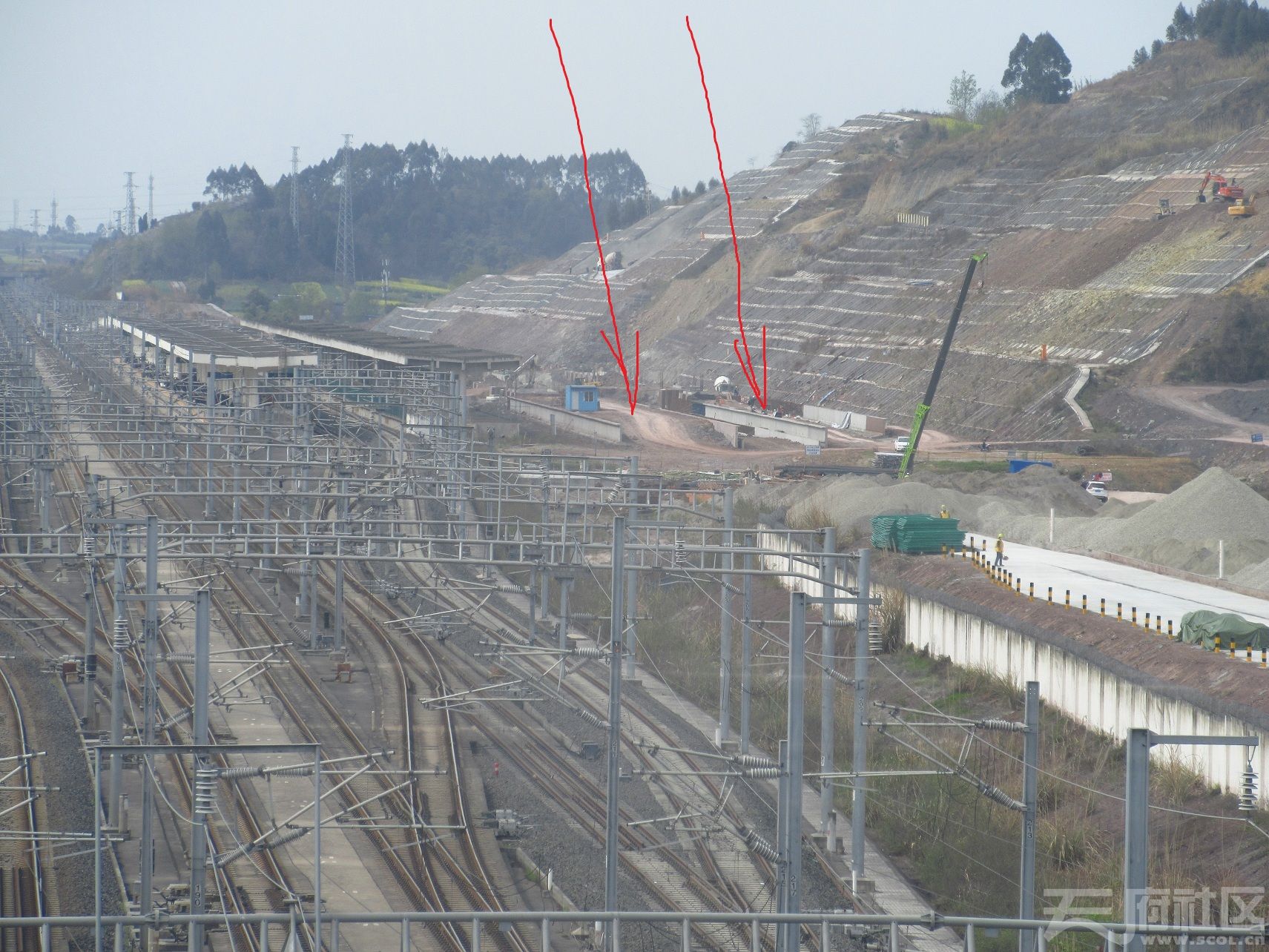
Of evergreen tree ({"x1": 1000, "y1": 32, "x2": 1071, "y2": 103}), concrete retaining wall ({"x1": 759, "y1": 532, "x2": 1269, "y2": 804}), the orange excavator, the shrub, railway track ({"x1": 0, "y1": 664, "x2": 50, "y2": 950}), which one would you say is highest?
evergreen tree ({"x1": 1000, "y1": 32, "x2": 1071, "y2": 103})

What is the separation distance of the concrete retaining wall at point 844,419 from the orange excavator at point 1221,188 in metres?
17.1

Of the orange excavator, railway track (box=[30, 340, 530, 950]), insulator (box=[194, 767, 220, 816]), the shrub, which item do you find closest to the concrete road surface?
railway track (box=[30, 340, 530, 950])

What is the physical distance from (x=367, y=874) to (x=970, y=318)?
45970 millimetres

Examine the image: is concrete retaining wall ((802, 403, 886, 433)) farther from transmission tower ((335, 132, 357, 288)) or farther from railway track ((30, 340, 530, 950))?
transmission tower ((335, 132, 357, 288))

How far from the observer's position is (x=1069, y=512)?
3150 cm

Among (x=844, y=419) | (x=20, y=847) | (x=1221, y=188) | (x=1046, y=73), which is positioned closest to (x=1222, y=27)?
(x=1046, y=73)

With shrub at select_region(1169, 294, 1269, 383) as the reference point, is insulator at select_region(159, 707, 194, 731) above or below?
below

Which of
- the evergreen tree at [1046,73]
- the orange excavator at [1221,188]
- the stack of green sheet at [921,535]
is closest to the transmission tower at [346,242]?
the evergreen tree at [1046,73]

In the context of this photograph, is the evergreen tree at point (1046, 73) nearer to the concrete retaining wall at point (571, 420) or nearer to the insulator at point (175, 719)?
the concrete retaining wall at point (571, 420)

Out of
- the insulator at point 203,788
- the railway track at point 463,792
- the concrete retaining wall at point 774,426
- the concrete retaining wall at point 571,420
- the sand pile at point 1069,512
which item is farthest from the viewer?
the concrete retaining wall at point 571,420

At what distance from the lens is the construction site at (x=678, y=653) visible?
11.4 m

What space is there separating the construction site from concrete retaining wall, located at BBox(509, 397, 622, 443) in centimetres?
21

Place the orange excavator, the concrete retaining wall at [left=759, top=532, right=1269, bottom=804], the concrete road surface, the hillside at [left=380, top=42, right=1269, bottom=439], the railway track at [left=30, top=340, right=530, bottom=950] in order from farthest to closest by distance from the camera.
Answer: the orange excavator → the hillside at [left=380, top=42, right=1269, bottom=439] → the concrete road surface → the concrete retaining wall at [left=759, top=532, right=1269, bottom=804] → the railway track at [left=30, top=340, right=530, bottom=950]

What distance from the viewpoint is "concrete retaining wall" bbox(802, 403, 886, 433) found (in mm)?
47375
